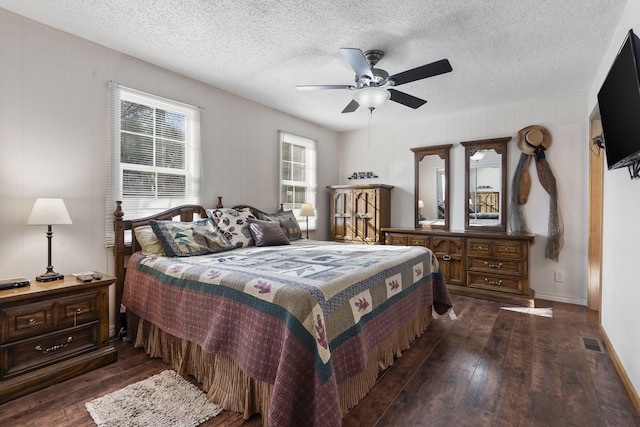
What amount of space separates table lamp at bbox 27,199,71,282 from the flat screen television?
3.39 m

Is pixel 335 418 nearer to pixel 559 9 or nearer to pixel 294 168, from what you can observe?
pixel 559 9

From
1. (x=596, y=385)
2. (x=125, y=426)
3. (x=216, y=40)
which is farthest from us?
(x=216, y=40)

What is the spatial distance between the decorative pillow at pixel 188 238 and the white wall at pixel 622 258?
3048 millimetres

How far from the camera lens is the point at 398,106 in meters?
4.27

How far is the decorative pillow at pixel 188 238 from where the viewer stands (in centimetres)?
265

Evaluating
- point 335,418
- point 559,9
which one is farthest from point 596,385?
point 559,9

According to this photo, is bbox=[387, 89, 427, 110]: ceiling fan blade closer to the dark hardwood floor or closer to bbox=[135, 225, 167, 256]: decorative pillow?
the dark hardwood floor

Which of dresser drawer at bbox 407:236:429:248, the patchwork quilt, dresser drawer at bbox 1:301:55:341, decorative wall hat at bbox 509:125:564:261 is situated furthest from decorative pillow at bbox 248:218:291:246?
decorative wall hat at bbox 509:125:564:261

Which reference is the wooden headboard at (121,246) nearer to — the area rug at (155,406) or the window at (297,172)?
the area rug at (155,406)

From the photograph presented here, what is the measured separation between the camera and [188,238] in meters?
2.75

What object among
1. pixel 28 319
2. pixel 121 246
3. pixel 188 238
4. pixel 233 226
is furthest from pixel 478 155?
pixel 28 319

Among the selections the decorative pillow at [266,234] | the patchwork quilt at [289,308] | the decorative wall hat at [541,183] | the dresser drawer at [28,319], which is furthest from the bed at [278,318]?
the decorative wall hat at [541,183]

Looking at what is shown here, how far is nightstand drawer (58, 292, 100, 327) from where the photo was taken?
6.97 feet

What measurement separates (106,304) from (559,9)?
3853 millimetres
